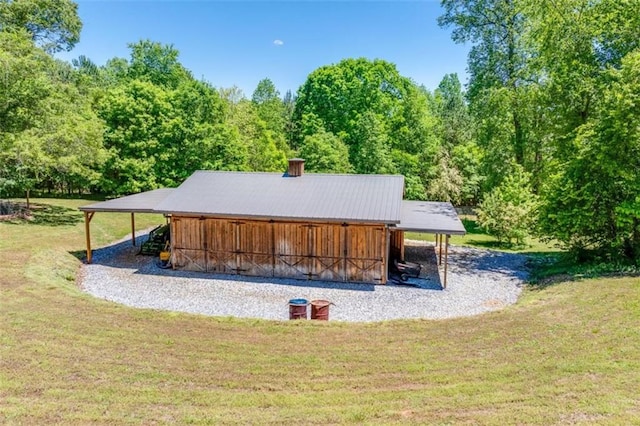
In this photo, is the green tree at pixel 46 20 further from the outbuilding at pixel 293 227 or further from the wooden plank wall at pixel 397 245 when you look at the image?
the wooden plank wall at pixel 397 245

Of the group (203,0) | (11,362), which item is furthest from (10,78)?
(11,362)

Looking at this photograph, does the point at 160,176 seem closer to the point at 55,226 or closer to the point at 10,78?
the point at 55,226

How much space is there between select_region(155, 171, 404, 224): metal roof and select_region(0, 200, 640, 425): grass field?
16.0ft

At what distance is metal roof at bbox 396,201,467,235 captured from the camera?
14.1 meters

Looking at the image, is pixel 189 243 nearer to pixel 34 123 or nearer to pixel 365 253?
pixel 365 253

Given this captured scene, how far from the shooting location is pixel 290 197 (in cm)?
1587

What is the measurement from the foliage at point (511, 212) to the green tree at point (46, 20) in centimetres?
2911

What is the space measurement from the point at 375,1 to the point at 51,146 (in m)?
19.9

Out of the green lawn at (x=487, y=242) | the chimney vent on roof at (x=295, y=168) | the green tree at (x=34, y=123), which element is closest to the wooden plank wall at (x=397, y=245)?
the chimney vent on roof at (x=295, y=168)

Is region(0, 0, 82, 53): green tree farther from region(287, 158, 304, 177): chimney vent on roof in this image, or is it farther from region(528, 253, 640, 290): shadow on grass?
region(528, 253, 640, 290): shadow on grass

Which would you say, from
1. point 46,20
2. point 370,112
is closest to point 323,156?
point 370,112

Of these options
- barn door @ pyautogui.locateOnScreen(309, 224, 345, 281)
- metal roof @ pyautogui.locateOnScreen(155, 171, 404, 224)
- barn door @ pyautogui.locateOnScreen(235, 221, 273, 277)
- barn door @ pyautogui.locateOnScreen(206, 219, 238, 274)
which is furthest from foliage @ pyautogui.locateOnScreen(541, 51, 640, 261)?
barn door @ pyautogui.locateOnScreen(206, 219, 238, 274)

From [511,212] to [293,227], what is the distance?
43.6 ft

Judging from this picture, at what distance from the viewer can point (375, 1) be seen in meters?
24.8
